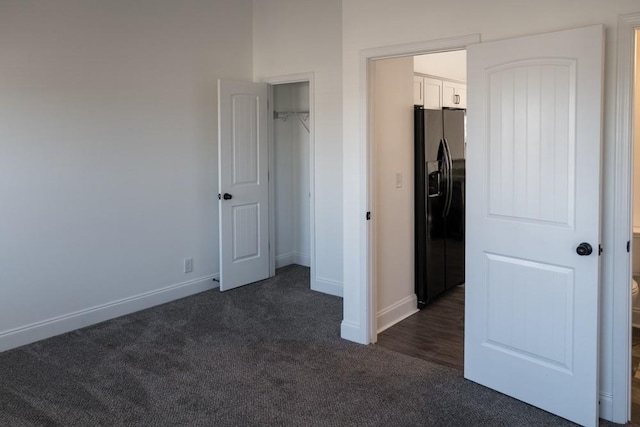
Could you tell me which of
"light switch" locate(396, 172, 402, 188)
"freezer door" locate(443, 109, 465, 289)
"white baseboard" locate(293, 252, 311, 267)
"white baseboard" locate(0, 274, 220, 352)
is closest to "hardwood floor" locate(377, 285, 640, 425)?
"freezer door" locate(443, 109, 465, 289)

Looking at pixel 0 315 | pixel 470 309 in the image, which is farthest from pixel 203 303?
pixel 470 309

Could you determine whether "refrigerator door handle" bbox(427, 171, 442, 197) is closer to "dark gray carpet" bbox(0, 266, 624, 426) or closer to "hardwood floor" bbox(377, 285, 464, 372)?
"hardwood floor" bbox(377, 285, 464, 372)

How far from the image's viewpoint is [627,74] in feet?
8.43

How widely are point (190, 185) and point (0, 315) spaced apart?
6.07 ft

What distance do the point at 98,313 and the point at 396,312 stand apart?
2.34 meters

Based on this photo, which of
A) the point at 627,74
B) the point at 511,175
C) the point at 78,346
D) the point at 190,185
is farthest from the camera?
the point at 190,185

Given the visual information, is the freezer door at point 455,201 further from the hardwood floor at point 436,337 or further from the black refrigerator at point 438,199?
the hardwood floor at point 436,337

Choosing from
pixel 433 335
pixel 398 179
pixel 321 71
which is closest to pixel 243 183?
pixel 321 71

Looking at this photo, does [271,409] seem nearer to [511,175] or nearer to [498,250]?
[498,250]

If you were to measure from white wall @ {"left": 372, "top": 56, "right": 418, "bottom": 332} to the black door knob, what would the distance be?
4.71 ft

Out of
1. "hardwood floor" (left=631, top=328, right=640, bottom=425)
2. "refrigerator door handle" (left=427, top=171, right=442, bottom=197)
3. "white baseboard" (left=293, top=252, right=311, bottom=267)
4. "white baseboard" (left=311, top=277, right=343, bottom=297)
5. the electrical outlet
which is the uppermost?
"refrigerator door handle" (left=427, top=171, right=442, bottom=197)

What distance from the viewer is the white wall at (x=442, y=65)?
15.2 feet

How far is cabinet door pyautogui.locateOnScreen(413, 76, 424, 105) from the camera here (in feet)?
14.5

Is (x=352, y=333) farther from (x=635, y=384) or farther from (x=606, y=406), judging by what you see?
(x=635, y=384)
